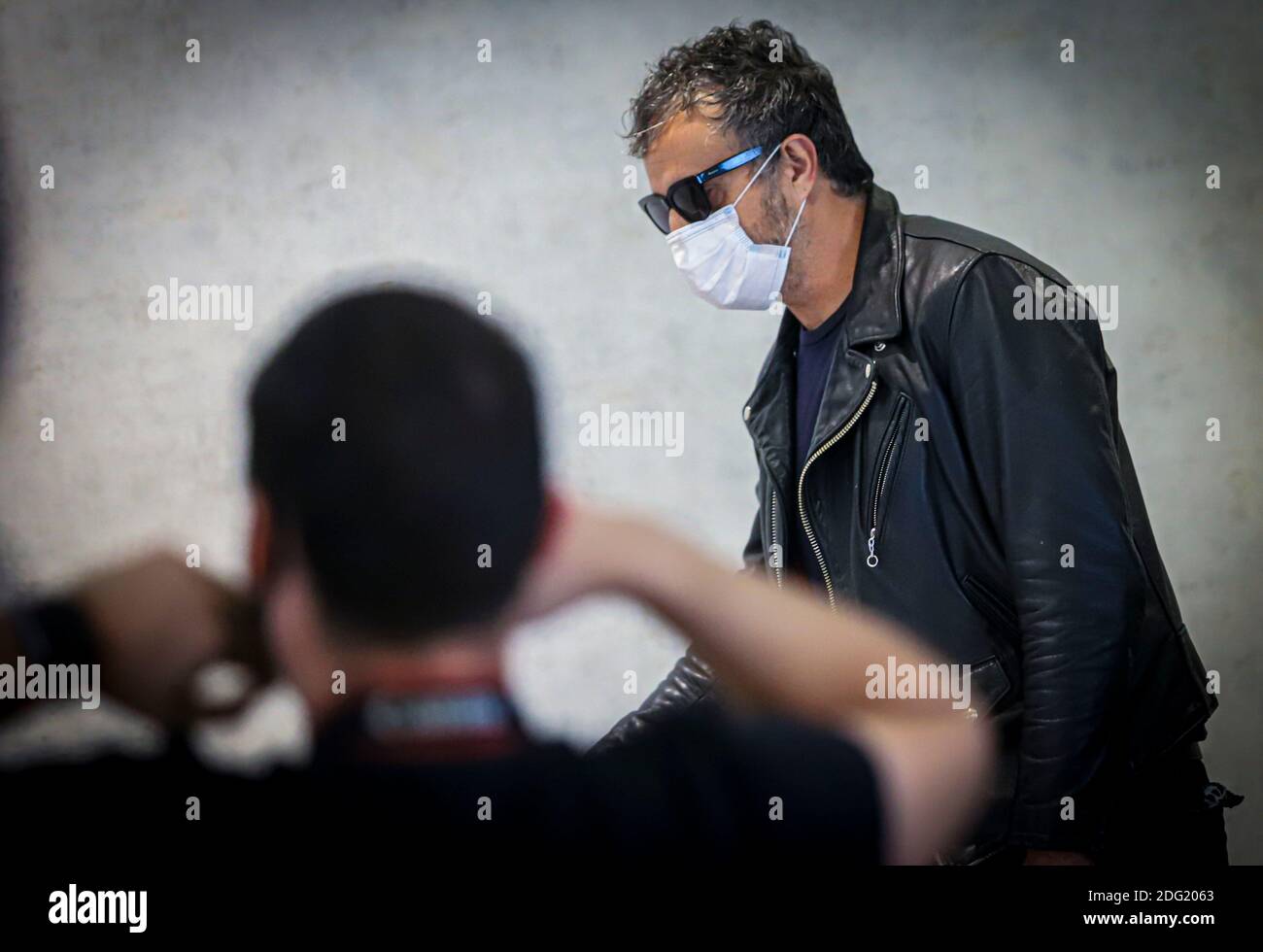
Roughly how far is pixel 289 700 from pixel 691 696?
0.83m

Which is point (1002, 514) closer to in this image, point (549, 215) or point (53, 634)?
point (549, 215)

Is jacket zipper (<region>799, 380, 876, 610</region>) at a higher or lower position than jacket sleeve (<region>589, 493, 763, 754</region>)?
higher

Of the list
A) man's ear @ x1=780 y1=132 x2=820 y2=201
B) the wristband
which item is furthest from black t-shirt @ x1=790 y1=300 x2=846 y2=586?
the wristband

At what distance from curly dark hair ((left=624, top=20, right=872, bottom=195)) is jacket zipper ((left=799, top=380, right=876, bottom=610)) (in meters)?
0.42

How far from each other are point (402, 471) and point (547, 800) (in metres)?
0.73

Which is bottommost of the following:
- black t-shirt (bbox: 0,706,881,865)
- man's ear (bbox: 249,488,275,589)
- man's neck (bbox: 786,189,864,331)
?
black t-shirt (bbox: 0,706,881,865)

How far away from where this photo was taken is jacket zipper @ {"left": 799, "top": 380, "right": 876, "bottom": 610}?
2.21m

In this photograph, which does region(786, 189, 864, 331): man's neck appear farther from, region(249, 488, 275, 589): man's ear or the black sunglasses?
region(249, 488, 275, 589): man's ear

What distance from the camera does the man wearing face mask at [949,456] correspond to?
2.05m

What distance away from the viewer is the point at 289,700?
2.62m

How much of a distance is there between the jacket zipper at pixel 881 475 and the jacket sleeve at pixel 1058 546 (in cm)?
14

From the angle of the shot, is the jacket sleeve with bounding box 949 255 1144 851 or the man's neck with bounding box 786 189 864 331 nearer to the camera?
the jacket sleeve with bounding box 949 255 1144 851
